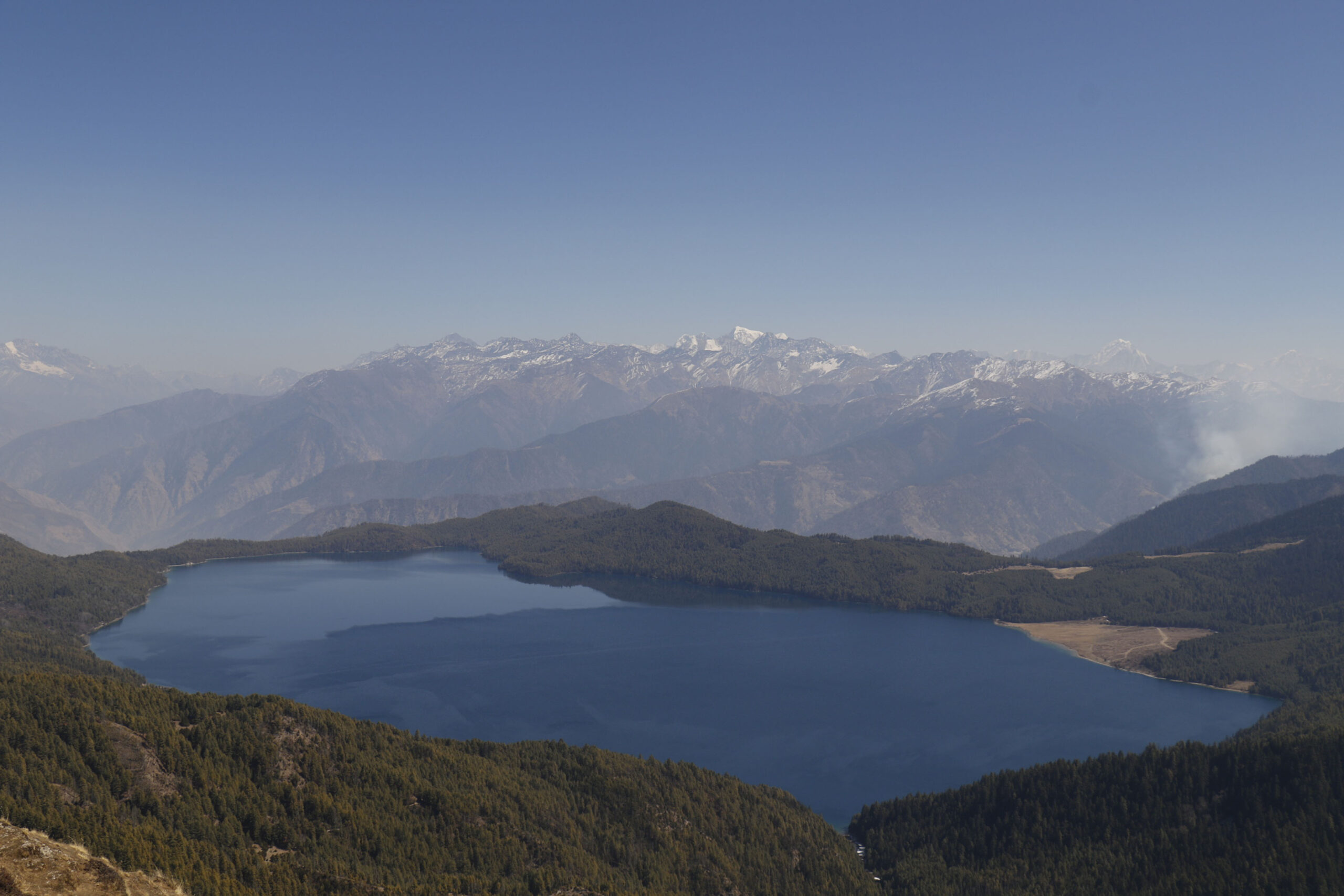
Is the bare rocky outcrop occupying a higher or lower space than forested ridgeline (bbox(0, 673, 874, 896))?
higher

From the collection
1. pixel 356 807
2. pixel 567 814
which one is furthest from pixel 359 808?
pixel 567 814

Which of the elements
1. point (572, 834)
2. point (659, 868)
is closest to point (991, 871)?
point (659, 868)

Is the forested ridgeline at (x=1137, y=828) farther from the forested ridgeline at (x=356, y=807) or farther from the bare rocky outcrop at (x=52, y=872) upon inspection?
the bare rocky outcrop at (x=52, y=872)

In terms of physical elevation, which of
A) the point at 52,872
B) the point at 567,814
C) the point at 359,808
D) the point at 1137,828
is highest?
the point at 52,872

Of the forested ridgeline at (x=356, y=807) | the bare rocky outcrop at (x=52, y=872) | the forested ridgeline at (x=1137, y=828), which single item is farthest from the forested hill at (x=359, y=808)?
the bare rocky outcrop at (x=52, y=872)

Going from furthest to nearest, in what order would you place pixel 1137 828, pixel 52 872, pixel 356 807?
pixel 1137 828
pixel 356 807
pixel 52 872

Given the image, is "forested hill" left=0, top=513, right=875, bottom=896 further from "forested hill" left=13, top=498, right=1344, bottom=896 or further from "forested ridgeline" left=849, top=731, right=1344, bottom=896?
"forested ridgeline" left=849, top=731, right=1344, bottom=896

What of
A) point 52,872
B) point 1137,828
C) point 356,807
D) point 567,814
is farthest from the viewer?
point 1137,828

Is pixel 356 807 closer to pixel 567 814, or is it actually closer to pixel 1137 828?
pixel 567 814

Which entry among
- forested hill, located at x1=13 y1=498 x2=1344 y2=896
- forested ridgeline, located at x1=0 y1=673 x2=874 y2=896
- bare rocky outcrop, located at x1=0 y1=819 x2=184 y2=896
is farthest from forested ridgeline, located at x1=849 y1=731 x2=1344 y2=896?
bare rocky outcrop, located at x1=0 y1=819 x2=184 y2=896
